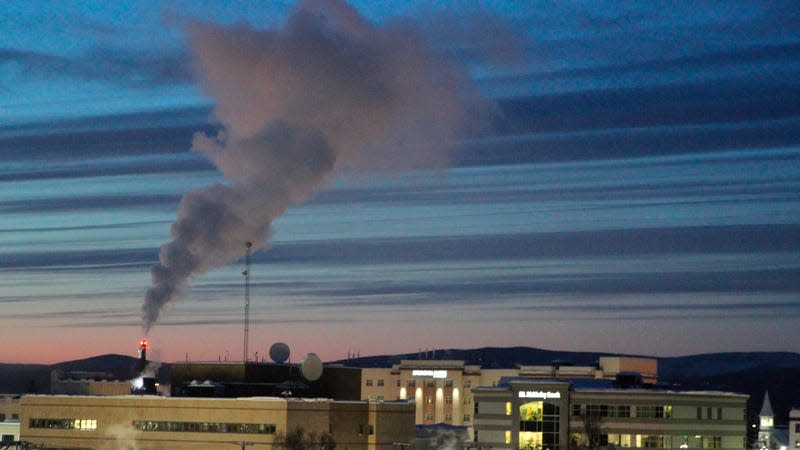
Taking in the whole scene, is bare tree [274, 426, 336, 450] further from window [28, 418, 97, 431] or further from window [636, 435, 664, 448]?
window [636, 435, 664, 448]

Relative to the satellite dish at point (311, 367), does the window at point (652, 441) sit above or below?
below

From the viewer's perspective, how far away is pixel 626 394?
7003 inches

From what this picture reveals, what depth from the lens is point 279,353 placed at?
16250 cm

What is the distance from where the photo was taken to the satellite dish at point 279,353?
533 ft

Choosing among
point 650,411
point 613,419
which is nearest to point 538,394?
point 613,419

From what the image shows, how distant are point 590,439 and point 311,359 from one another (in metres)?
32.5

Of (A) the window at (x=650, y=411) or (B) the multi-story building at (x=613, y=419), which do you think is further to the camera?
(A) the window at (x=650, y=411)

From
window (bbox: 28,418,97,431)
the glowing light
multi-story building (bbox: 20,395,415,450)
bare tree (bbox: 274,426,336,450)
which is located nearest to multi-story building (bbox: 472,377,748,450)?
multi-story building (bbox: 20,395,415,450)

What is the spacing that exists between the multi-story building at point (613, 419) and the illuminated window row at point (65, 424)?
45431 millimetres

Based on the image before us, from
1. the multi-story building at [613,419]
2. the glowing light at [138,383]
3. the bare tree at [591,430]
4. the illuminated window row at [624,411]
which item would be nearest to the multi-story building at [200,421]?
the glowing light at [138,383]

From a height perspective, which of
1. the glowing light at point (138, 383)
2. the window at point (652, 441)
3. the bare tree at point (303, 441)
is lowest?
the bare tree at point (303, 441)

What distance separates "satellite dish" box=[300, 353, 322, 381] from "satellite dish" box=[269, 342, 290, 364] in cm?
457

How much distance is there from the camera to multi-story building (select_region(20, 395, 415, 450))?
146 m

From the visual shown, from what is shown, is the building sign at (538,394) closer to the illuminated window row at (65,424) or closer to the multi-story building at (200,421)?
the multi-story building at (200,421)
